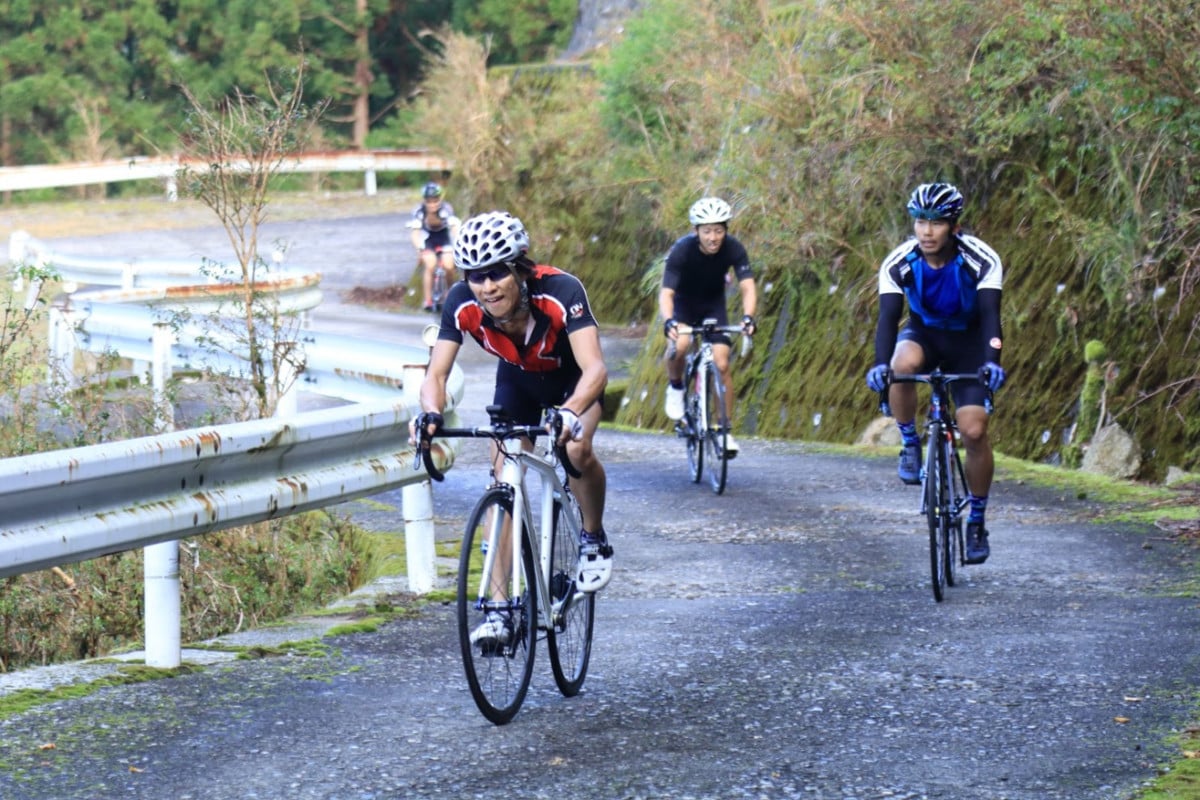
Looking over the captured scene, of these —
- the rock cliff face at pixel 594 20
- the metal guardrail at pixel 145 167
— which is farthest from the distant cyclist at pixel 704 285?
the rock cliff face at pixel 594 20

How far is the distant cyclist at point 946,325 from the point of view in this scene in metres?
8.77

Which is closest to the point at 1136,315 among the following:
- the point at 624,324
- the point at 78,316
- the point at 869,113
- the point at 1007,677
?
the point at 869,113

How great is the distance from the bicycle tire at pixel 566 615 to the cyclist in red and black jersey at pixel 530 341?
0.35 feet

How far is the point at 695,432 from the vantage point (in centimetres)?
1298

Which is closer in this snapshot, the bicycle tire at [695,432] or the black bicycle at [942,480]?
the black bicycle at [942,480]

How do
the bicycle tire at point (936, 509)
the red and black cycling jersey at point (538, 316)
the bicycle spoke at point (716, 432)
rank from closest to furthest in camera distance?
the red and black cycling jersey at point (538, 316) → the bicycle tire at point (936, 509) → the bicycle spoke at point (716, 432)

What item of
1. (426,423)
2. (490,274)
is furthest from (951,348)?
(426,423)

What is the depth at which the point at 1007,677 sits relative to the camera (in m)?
6.64

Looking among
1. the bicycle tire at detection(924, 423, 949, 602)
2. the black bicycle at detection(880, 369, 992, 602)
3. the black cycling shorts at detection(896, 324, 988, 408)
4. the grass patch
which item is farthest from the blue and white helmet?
the grass patch

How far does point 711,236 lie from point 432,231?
12.1 metres

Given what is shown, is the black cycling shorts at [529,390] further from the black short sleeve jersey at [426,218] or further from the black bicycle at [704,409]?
the black short sleeve jersey at [426,218]

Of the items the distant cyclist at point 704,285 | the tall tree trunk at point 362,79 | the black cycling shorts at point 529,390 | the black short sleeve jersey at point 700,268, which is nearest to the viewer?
the black cycling shorts at point 529,390

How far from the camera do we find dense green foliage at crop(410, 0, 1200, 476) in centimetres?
1261

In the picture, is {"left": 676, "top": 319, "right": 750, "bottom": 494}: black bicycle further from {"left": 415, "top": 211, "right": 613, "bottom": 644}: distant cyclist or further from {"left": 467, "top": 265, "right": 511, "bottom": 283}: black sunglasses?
{"left": 467, "top": 265, "right": 511, "bottom": 283}: black sunglasses
